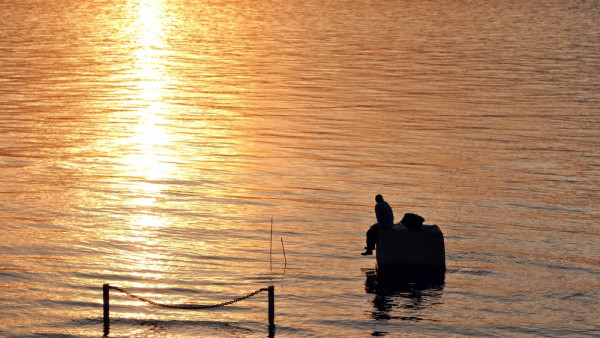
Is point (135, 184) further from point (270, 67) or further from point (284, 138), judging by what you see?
point (270, 67)

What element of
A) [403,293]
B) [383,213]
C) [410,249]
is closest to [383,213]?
[383,213]

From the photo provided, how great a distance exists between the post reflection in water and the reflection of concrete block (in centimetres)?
34

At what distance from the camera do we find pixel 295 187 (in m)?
40.3

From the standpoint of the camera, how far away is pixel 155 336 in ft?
76.4

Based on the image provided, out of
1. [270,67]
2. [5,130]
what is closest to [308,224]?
[5,130]

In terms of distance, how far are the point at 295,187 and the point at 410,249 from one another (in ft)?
40.9

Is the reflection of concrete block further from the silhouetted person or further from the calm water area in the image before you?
the calm water area

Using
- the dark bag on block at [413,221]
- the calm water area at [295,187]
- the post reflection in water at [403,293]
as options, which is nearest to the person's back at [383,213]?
the dark bag on block at [413,221]

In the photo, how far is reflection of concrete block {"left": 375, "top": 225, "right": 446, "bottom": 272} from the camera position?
28.3 m

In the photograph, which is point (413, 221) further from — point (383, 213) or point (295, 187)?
point (295, 187)

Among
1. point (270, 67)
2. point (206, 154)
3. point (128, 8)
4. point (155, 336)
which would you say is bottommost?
point (155, 336)

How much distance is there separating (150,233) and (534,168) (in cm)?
1810

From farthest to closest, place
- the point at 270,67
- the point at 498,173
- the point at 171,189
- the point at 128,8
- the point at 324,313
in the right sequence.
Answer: the point at 128,8 < the point at 270,67 < the point at 498,173 < the point at 171,189 < the point at 324,313

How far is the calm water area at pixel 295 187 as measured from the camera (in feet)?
84.1
